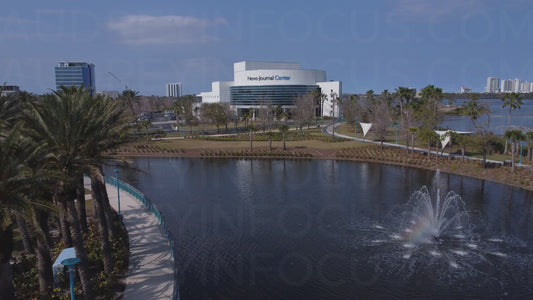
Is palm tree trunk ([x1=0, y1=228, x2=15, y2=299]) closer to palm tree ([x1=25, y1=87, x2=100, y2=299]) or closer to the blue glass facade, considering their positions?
palm tree ([x1=25, y1=87, x2=100, y2=299])

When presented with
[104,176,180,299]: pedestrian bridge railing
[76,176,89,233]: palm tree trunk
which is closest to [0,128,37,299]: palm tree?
[104,176,180,299]: pedestrian bridge railing

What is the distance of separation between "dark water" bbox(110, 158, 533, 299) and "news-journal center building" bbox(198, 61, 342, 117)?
91.8 metres

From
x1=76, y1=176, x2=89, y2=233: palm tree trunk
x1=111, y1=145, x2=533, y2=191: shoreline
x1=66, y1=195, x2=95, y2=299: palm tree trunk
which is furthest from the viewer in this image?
x1=111, y1=145, x2=533, y2=191: shoreline

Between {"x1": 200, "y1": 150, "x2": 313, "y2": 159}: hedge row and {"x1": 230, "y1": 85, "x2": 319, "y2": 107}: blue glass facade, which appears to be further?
{"x1": 230, "y1": 85, "x2": 319, "y2": 107}: blue glass facade

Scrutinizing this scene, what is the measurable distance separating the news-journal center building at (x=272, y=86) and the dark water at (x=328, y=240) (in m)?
91.8

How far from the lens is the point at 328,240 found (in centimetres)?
2450

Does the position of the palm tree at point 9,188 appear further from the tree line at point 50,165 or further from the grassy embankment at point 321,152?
the grassy embankment at point 321,152

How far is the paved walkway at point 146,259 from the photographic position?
17.4 meters

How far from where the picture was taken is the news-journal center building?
133 meters

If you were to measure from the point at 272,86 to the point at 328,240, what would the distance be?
112 metres

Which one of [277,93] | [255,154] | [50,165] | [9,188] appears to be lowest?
[255,154]

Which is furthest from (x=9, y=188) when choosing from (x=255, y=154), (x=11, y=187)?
(x=255, y=154)

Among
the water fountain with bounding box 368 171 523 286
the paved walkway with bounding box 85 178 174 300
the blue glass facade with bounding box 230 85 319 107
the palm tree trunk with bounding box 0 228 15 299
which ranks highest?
the blue glass facade with bounding box 230 85 319 107

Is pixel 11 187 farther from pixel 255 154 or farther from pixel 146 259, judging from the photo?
pixel 255 154
